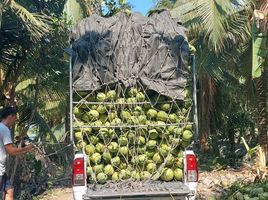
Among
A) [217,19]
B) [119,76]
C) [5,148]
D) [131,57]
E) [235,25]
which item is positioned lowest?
[5,148]

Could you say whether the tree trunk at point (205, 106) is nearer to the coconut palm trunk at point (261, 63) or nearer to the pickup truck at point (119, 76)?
the coconut palm trunk at point (261, 63)

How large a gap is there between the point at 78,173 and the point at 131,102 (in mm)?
1238

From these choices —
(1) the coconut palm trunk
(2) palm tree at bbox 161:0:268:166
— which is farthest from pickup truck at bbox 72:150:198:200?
(2) palm tree at bbox 161:0:268:166

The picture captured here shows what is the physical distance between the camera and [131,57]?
660 cm

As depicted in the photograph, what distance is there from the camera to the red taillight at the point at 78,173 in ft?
19.3

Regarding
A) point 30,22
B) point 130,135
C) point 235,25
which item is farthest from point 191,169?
point 235,25

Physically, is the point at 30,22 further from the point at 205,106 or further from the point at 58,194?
the point at 205,106

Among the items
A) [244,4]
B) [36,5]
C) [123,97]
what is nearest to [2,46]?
[36,5]

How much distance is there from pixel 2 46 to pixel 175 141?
4.86m

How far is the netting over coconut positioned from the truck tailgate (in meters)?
0.16

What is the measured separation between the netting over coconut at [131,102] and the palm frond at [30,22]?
2.16 meters

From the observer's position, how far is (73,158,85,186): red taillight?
5.89 meters

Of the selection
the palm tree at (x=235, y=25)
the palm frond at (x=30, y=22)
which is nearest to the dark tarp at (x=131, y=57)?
the palm frond at (x=30, y=22)

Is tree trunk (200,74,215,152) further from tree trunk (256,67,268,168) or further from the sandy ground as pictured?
the sandy ground
